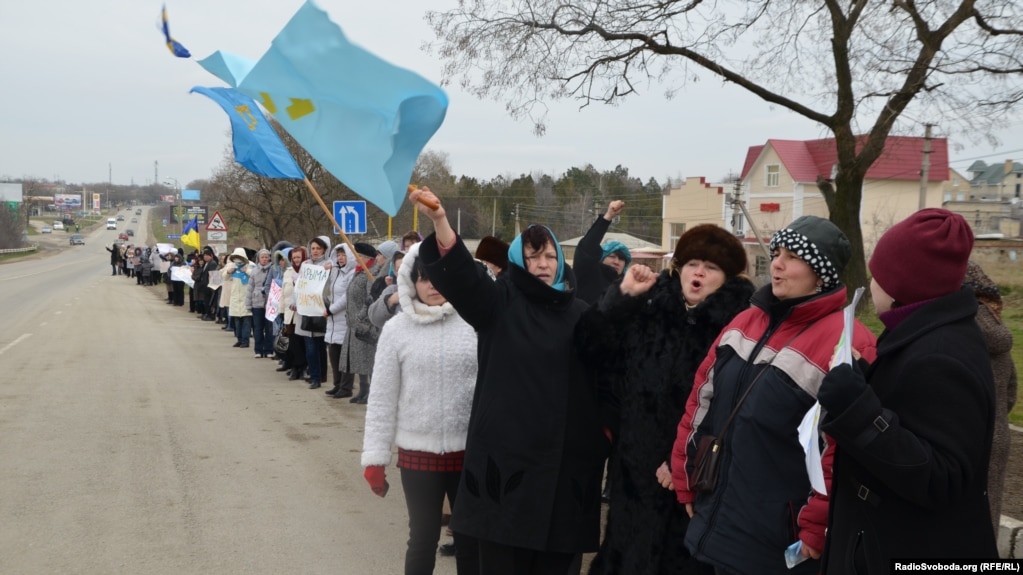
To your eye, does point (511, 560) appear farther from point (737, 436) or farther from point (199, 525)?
point (199, 525)

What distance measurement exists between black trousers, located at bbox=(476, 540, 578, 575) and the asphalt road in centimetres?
172

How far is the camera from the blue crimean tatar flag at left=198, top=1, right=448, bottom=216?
396 centimetres

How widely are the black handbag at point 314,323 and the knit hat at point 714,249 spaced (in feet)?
27.5

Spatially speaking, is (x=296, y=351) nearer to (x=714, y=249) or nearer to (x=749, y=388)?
(x=714, y=249)

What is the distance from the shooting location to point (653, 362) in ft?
11.9

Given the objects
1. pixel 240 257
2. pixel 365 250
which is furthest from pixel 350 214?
pixel 365 250

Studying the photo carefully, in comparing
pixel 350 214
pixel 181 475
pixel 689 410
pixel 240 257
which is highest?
pixel 350 214

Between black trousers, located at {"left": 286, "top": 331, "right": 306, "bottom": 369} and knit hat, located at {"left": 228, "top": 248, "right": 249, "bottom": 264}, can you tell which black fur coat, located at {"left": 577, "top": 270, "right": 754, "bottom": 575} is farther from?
knit hat, located at {"left": 228, "top": 248, "right": 249, "bottom": 264}

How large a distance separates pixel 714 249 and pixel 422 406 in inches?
64.1

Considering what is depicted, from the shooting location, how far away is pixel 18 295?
30.2 meters

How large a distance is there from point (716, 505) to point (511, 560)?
1.01m

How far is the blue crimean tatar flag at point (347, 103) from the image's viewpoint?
13.0 feet

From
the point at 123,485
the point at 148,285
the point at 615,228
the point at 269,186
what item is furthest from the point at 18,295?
the point at 615,228

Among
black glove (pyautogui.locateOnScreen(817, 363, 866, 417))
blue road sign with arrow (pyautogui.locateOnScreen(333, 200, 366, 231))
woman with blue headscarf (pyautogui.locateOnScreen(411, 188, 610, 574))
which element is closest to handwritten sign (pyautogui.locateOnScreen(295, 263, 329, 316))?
blue road sign with arrow (pyautogui.locateOnScreen(333, 200, 366, 231))
